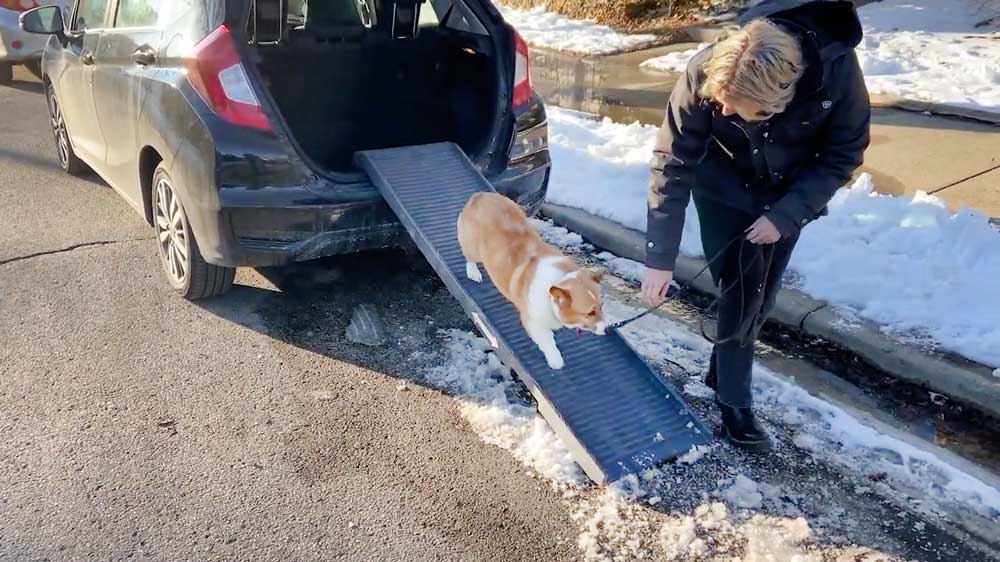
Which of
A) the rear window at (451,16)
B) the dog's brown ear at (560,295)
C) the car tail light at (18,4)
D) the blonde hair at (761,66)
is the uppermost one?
the blonde hair at (761,66)

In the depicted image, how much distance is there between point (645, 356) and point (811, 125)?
1.61 meters

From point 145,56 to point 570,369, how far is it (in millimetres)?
2772

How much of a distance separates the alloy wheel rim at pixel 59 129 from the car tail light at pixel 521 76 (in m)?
3.97

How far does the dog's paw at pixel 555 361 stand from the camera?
3402 millimetres

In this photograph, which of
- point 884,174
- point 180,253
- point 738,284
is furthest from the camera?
point 884,174

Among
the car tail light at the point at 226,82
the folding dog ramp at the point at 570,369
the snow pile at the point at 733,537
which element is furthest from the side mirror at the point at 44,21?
the snow pile at the point at 733,537

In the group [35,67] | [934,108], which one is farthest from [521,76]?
[35,67]

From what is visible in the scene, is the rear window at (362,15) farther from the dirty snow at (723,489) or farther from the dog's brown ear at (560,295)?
the dirty snow at (723,489)

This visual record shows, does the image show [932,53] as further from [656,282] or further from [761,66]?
[761,66]

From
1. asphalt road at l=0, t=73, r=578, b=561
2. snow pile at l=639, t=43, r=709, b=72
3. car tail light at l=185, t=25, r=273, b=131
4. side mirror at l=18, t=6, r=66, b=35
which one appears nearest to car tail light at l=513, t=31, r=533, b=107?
asphalt road at l=0, t=73, r=578, b=561

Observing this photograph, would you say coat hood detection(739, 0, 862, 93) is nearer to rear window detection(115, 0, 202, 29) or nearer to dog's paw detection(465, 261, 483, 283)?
dog's paw detection(465, 261, 483, 283)

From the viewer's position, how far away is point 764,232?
2.83m

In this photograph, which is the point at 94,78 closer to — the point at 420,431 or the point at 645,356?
the point at 420,431

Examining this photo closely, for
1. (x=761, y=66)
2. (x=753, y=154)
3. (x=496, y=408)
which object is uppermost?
(x=761, y=66)
